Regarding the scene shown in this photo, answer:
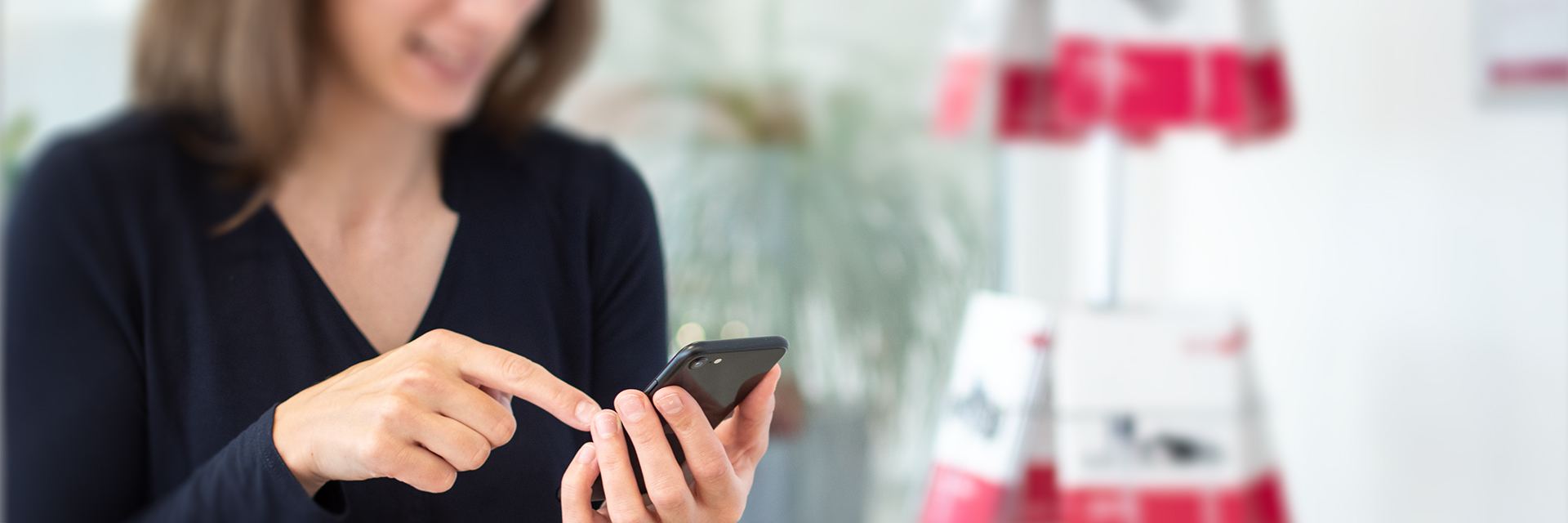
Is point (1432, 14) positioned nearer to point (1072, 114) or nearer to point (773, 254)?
point (1072, 114)

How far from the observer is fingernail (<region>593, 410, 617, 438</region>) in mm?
345

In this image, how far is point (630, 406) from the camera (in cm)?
35

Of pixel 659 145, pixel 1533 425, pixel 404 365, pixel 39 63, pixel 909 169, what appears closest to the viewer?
pixel 404 365

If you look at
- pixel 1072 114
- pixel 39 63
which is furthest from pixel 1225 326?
pixel 39 63

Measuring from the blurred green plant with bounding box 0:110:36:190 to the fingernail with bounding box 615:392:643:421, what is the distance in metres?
0.29

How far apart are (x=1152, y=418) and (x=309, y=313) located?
0.80 metres

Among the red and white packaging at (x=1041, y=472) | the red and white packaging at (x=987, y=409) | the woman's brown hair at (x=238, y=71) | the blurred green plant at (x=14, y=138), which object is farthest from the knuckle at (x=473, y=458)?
the red and white packaging at (x=1041, y=472)

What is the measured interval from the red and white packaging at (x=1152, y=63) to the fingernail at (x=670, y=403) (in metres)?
0.69

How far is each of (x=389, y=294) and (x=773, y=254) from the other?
558mm

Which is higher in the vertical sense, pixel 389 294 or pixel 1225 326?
pixel 389 294

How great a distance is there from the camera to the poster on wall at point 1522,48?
82cm

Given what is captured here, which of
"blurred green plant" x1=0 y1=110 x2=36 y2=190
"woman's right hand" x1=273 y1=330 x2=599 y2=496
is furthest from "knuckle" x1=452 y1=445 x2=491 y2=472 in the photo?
"blurred green plant" x1=0 y1=110 x2=36 y2=190

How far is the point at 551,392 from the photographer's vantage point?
34 centimetres

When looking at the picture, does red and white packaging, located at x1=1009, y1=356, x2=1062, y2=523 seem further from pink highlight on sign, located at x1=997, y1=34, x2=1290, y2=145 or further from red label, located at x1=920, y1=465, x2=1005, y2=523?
pink highlight on sign, located at x1=997, y1=34, x2=1290, y2=145
